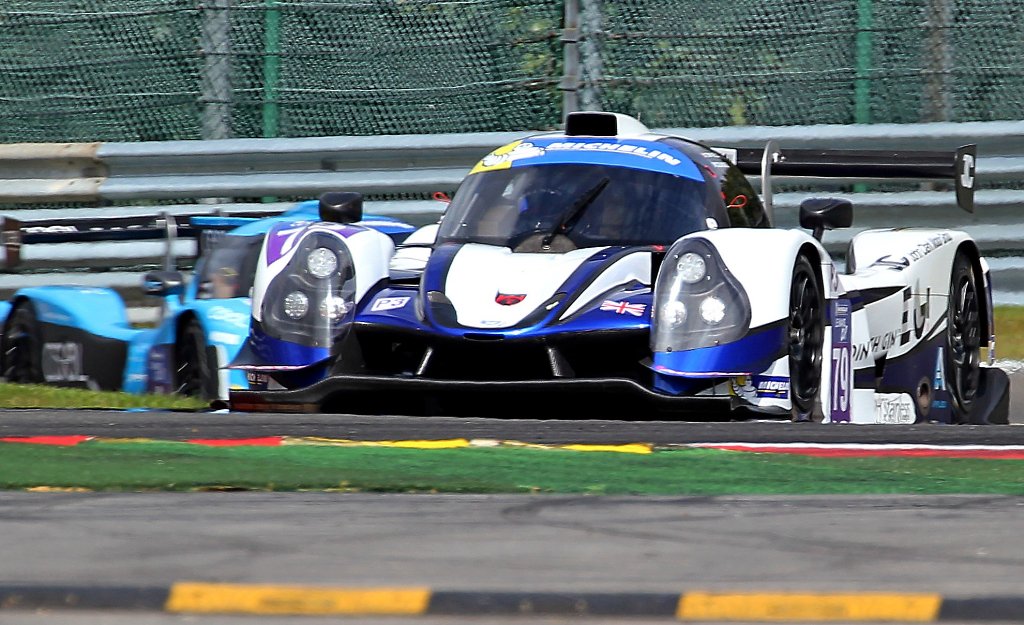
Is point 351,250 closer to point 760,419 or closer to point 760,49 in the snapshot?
point 760,419

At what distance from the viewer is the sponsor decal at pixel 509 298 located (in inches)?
248

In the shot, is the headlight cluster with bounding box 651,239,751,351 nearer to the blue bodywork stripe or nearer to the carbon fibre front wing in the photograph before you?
the blue bodywork stripe

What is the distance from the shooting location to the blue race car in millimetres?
7969

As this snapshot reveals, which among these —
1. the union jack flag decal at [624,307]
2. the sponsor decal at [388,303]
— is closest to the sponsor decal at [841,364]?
the union jack flag decal at [624,307]

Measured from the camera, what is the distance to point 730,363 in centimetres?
600

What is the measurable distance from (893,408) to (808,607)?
444 centimetres

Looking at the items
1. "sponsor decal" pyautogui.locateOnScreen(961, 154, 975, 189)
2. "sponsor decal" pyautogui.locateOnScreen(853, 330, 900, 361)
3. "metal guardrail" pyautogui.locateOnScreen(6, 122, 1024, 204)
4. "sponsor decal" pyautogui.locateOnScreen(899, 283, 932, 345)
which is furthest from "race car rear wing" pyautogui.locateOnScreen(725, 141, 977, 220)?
"metal guardrail" pyautogui.locateOnScreen(6, 122, 1024, 204)

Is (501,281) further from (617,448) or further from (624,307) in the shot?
(617,448)

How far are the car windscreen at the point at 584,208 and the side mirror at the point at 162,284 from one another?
155cm

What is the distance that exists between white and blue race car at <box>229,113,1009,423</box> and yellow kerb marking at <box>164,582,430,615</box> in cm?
304

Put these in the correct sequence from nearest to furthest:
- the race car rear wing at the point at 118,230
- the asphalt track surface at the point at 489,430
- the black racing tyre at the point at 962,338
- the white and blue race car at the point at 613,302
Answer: the asphalt track surface at the point at 489,430 < the white and blue race car at the point at 613,302 < the black racing tyre at the point at 962,338 < the race car rear wing at the point at 118,230

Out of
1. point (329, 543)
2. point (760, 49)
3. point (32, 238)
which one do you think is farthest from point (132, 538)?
point (760, 49)

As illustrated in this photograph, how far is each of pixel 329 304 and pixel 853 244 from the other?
2356 mm

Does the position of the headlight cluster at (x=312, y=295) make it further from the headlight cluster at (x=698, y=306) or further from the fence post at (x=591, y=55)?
the fence post at (x=591, y=55)
